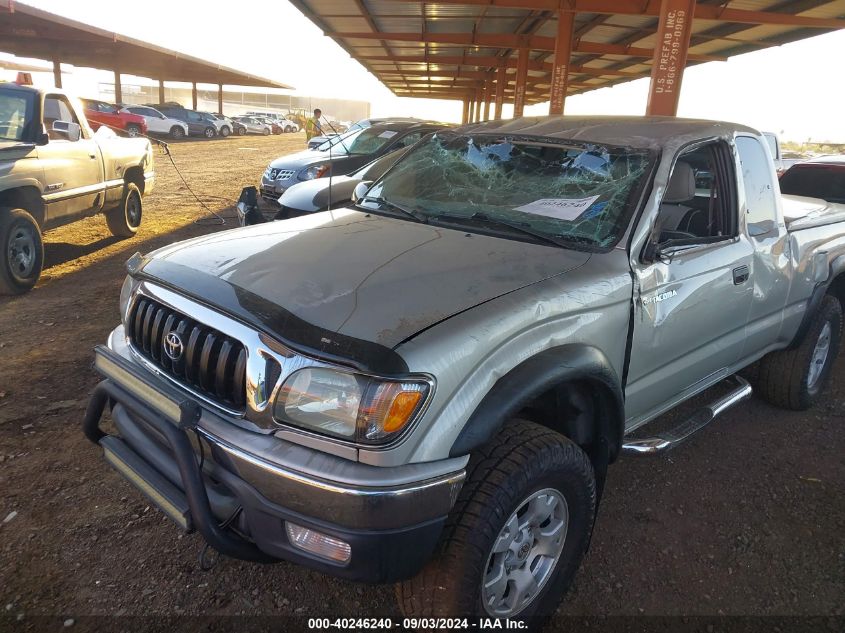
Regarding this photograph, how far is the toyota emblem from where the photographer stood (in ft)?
7.00

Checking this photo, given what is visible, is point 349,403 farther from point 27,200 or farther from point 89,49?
point 89,49

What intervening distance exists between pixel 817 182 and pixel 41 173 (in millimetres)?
8156

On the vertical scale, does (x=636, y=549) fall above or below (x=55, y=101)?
below

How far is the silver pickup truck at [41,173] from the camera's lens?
5.67 meters

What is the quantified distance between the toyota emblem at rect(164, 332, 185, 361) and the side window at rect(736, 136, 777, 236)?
9.42ft

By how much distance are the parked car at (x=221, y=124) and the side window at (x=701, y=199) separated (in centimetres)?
3545

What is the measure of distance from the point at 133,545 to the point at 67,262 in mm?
5522

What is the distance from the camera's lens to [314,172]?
979 centimetres

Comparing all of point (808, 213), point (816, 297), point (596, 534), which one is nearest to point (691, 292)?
point (596, 534)

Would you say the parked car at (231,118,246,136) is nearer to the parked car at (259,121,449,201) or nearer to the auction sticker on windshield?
the parked car at (259,121,449,201)

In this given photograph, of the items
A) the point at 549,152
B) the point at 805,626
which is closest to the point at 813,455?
the point at 805,626

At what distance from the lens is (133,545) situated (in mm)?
2633

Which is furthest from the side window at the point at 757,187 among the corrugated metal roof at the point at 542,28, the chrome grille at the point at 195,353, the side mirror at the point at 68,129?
the corrugated metal roof at the point at 542,28

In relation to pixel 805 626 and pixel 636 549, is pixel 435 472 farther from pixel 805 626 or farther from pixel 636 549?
pixel 805 626
